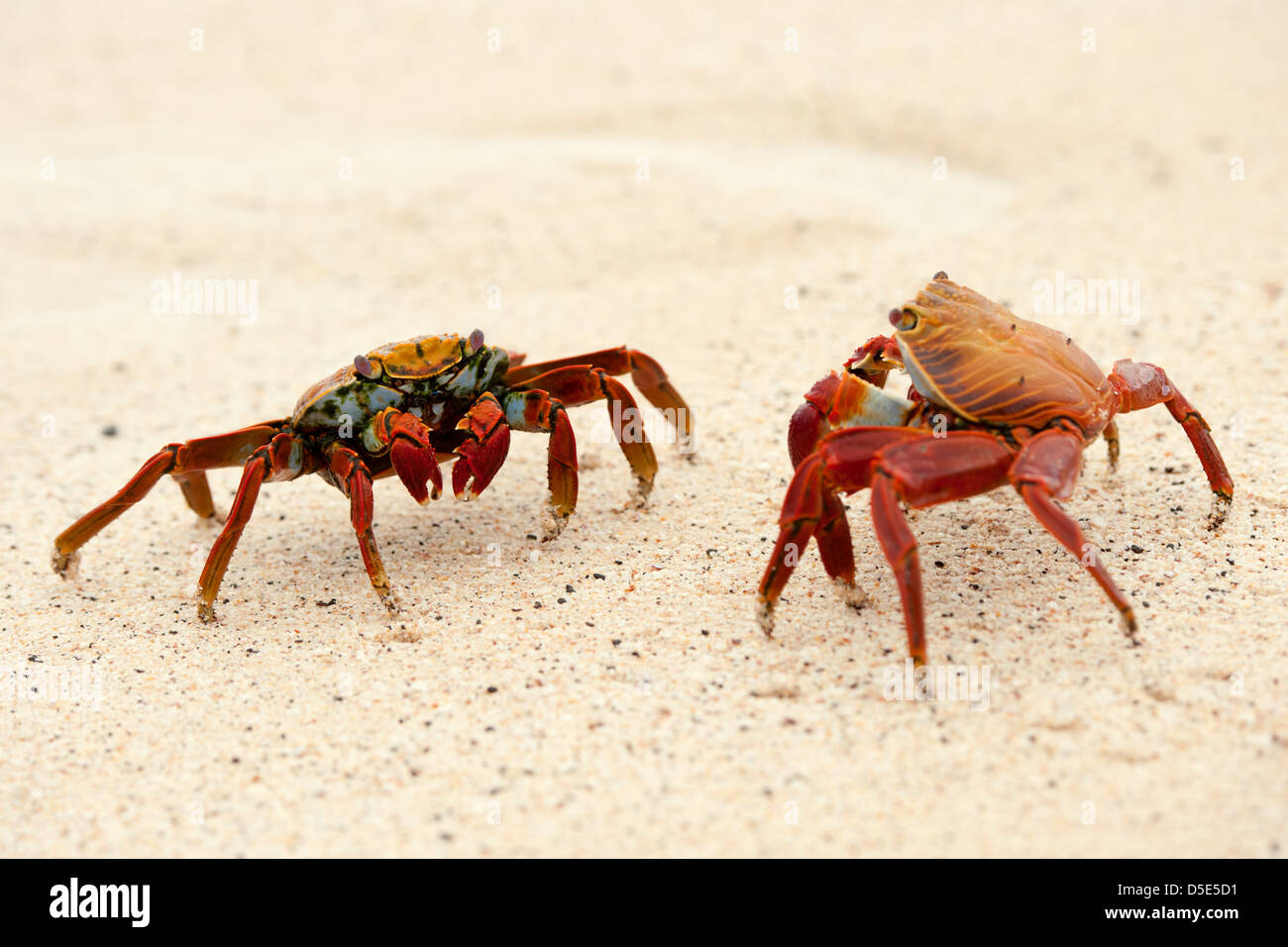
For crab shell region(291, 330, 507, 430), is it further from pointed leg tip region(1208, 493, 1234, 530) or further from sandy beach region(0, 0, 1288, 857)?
pointed leg tip region(1208, 493, 1234, 530)

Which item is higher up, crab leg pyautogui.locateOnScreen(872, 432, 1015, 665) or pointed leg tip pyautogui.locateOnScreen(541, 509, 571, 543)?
crab leg pyautogui.locateOnScreen(872, 432, 1015, 665)

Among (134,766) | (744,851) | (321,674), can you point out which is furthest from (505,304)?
(744,851)

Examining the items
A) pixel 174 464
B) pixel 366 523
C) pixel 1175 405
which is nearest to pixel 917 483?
pixel 1175 405

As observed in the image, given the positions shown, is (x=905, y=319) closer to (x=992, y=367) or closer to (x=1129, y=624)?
(x=992, y=367)

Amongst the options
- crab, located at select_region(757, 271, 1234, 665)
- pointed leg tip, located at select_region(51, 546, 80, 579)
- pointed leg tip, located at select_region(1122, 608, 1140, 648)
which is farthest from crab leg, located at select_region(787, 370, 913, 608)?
pointed leg tip, located at select_region(51, 546, 80, 579)

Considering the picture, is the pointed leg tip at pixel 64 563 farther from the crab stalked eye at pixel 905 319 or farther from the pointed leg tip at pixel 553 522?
the crab stalked eye at pixel 905 319

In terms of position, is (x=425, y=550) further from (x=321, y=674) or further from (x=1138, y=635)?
(x=1138, y=635)
